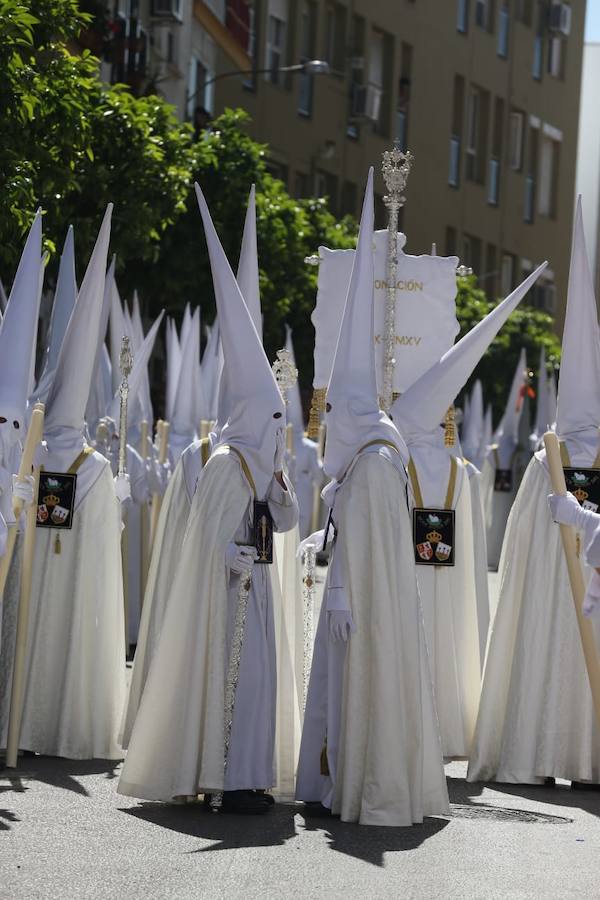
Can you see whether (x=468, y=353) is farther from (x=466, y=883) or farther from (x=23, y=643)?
(x=466, y=883)

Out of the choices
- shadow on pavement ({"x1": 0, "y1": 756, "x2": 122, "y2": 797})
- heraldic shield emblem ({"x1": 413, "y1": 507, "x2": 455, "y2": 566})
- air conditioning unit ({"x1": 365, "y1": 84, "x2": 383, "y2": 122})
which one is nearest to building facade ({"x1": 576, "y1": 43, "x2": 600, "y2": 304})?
air conditioning unit ({"x1": 365, "y1": 84, "x2": 383, "y2": 122})

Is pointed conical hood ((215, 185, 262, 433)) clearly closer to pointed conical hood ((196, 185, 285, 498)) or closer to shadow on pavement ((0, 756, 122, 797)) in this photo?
pointed conical hood ((196, 185, 285, 498))

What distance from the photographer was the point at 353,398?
9352 millimetres

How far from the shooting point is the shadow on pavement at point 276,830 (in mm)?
8438

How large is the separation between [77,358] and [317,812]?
342 centimetres

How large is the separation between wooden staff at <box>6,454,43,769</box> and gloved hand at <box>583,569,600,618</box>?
3319mm

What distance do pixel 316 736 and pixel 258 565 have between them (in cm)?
89

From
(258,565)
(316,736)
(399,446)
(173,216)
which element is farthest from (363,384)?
(173,216)

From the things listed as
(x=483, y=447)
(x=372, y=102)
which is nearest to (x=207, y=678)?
(x=483, y=447)

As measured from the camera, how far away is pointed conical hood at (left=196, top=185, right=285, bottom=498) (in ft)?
31.1

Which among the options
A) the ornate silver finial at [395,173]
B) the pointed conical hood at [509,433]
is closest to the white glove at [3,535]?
the ornate silver finial at [395,173]

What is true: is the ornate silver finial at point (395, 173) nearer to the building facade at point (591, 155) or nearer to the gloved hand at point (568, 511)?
the gloved hand at point (568, 511)

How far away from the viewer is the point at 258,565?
9562 mm

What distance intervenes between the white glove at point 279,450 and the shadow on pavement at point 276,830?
1.68 meters
